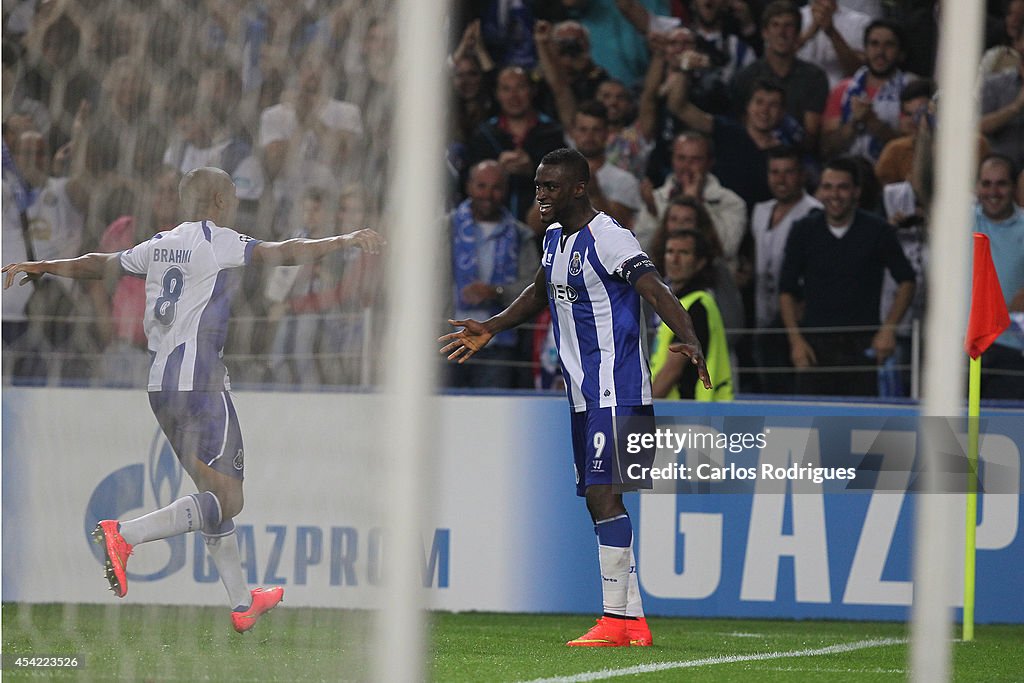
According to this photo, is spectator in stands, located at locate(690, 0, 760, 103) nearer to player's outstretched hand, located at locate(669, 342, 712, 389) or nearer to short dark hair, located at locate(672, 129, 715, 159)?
short dark hair, located at locate(672, 129, 715, 159)

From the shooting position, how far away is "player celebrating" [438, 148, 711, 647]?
617 cm

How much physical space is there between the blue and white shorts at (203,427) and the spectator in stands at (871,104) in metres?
5.78

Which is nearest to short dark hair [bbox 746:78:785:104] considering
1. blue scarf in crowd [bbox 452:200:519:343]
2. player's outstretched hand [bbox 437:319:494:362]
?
blue scarf in crowd [bbox 452:200:519:343]

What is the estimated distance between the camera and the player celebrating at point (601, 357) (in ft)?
20.2

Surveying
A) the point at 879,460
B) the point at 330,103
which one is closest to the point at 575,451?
the point at 879,460

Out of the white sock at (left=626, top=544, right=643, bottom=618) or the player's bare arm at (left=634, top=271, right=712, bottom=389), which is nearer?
the player's bare arm at (left=634, top=271, right=712, bottom=389)

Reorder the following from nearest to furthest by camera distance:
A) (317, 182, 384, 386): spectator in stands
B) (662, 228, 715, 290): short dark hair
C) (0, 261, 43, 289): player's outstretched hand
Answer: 1. (317, 182, 384, 386): spectator in stands
2. (0, 261, 43, 289): player's outstretched hand
3. (662, 228, 715, 290): short dark hair

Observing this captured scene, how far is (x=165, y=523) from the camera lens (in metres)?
4.56

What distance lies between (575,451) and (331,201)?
9.03ft

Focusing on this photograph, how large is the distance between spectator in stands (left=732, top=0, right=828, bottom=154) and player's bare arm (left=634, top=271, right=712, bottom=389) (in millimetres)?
3796

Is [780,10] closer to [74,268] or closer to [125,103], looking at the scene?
[74,268]

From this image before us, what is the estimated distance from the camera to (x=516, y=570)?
7930mm

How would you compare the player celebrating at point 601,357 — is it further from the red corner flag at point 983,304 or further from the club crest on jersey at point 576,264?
→ the red corner flag at point 983,304

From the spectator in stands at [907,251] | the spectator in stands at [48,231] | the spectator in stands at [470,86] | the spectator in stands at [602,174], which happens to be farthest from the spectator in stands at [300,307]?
the spectator in stands at [470,86]
